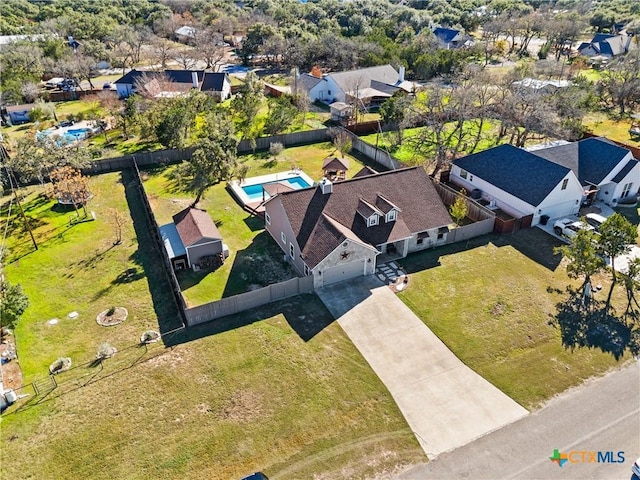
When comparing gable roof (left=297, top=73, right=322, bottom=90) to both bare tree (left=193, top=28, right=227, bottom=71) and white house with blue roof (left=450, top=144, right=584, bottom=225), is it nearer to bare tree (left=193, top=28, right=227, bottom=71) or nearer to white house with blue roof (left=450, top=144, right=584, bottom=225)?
bare tree (left=193, top=28, right=227, bottom=71)

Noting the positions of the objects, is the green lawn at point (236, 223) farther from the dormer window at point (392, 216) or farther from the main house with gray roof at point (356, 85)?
the main house with gray roof at point (356, 85)

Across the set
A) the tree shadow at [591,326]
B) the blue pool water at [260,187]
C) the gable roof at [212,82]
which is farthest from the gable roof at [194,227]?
the gable roof at [212,82]

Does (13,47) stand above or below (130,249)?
above

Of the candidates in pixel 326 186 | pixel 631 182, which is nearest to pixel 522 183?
pixel 631 182

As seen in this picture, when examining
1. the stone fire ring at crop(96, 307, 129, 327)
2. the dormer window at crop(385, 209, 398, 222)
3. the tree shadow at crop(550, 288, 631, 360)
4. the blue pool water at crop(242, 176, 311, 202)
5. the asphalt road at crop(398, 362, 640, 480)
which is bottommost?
the asphalt road at crop(398, 362, 640, 480)

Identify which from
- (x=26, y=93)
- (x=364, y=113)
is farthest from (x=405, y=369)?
(x=26, y=93)

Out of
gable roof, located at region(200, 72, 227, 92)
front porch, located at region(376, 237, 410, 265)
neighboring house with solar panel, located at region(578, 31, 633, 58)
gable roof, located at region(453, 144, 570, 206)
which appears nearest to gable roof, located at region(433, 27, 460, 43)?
neighboring house with solar panel, located at region(578, 31, 633, 58)

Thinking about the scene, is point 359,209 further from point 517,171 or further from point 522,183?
point 517,171

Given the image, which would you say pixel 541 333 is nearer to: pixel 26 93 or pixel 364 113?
pixel 364 113
